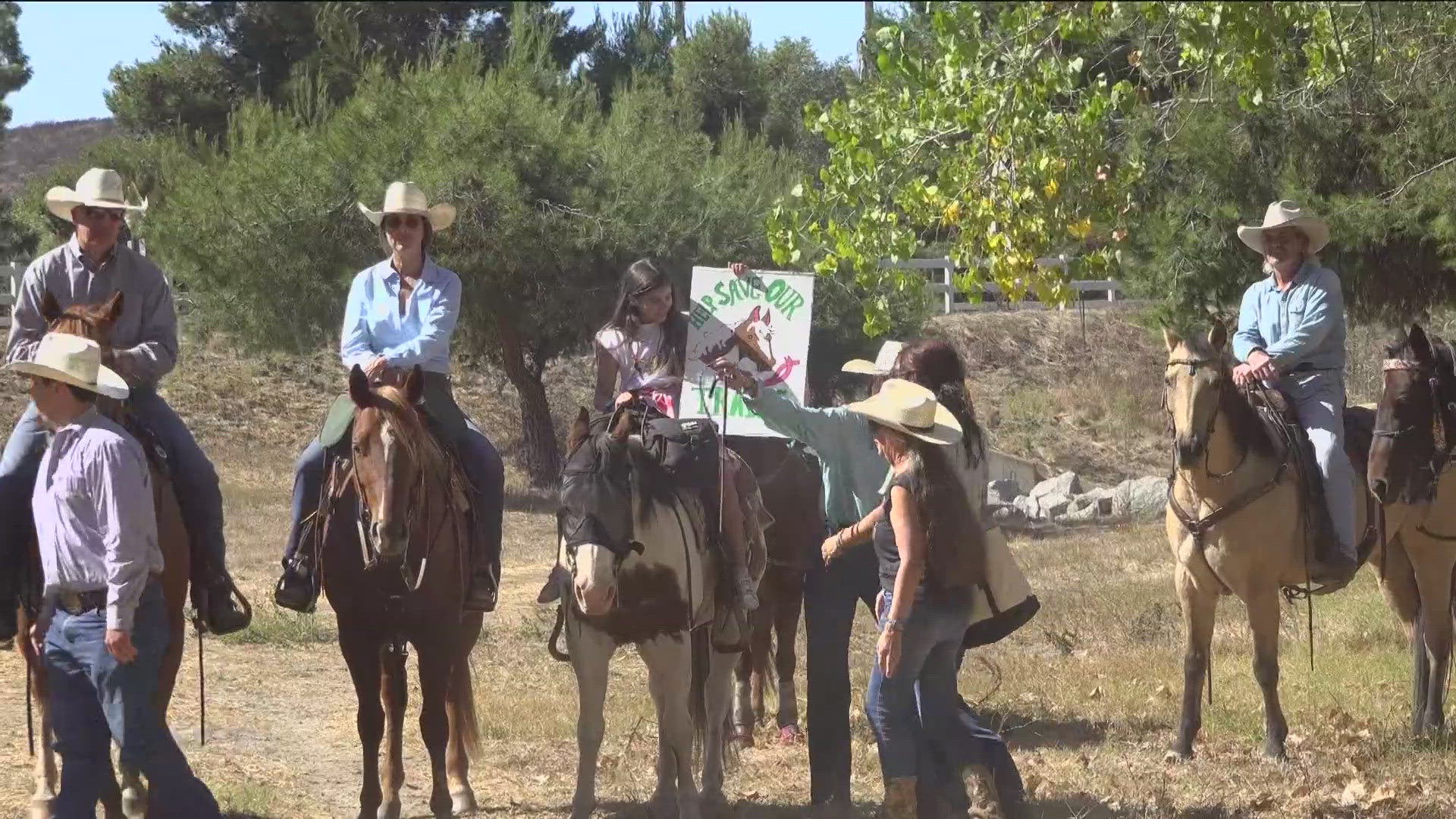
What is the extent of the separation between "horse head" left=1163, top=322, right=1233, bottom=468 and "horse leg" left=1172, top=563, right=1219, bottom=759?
987 mm

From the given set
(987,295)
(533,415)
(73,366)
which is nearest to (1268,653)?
(73,366)

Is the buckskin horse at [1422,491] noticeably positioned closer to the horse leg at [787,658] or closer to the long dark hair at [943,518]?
the horse leg at [787,658]

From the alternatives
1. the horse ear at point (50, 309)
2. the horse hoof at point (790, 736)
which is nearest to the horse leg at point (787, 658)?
the horse hoof at point (790, 736)

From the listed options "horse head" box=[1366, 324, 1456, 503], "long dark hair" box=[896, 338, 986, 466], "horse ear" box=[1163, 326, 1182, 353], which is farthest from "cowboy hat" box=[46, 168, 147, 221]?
"horse head" box=[1366, 324, 1456, 503]

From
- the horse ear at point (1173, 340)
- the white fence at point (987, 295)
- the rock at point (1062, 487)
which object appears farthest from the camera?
the white fence at point (987, 295)

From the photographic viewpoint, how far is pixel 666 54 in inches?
1630

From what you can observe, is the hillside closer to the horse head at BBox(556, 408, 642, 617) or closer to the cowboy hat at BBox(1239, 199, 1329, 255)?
the cowboy hat at BBox(1239, 199, 1329, 255)

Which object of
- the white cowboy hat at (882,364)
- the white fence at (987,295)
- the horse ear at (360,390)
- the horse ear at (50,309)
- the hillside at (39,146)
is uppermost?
the hillside at (39,146)

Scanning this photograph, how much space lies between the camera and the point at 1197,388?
8969 mm

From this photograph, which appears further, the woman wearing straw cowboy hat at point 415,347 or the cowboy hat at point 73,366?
the woman wearing straw cowboy hat at point 415,347

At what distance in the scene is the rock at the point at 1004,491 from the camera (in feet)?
93.1

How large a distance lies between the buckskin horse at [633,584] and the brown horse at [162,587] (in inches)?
65.7

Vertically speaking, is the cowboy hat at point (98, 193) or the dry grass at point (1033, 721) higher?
the cowboy hat at point (98, 193)

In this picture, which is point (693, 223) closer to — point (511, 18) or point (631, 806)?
point (511, 18)
